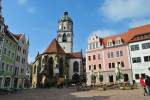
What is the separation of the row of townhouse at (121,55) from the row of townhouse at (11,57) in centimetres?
Answer: 1839

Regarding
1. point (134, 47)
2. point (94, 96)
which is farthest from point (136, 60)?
point (94, 96)

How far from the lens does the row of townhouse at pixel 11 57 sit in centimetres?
3888

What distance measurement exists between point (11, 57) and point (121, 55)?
2689 centimetres

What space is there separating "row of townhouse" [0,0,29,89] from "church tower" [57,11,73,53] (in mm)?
31083

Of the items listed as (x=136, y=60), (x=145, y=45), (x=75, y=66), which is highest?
(x=145, y=45)

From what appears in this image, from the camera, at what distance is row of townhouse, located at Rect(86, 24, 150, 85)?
42.3m

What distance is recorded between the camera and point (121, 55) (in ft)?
154

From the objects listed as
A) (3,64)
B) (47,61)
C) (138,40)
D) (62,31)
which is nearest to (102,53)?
(138,40)

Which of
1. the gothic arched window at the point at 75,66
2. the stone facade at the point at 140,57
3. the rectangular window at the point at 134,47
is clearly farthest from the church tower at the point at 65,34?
the stone facade at the point at 140,57

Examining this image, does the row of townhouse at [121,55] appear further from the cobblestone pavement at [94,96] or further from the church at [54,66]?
the cobblestone pavement at [94,96]

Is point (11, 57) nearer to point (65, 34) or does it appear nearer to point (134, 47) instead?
point (134, 47)

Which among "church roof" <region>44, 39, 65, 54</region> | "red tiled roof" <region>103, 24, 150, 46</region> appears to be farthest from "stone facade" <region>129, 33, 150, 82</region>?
"church roof" <region>44, 39, 65, 54</region>

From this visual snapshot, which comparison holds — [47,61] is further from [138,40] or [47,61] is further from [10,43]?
[138,40]

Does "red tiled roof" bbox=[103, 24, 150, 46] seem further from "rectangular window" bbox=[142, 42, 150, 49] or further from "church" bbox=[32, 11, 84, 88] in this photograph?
"church" bbox=[32, 11, 84, 88]
